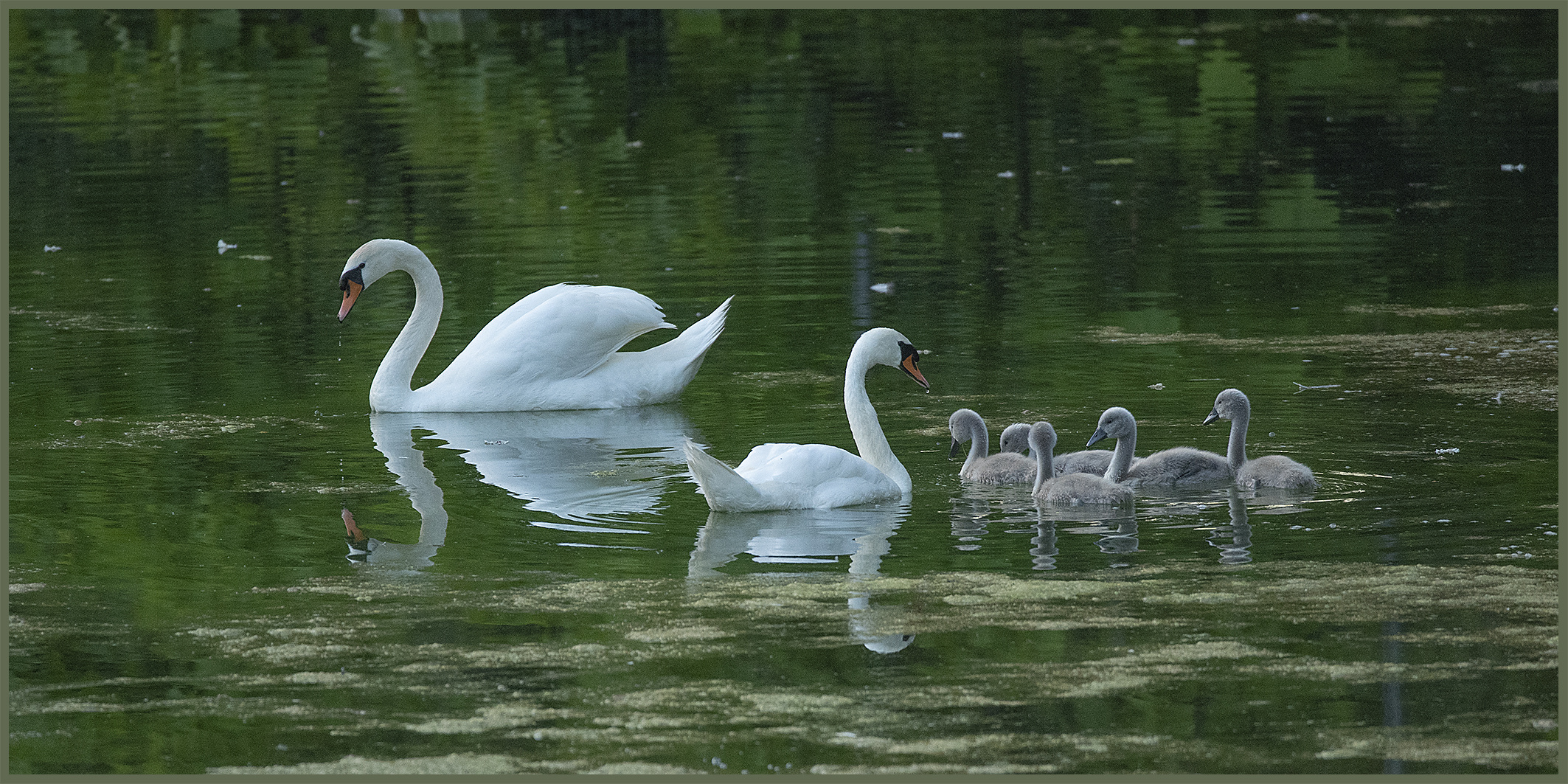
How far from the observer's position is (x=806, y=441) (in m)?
10.1

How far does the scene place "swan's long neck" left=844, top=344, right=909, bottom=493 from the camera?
901cm

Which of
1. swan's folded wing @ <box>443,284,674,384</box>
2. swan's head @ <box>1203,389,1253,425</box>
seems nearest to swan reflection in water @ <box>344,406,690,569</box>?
→ swan's folded wing @ <box>443,284,674,384</box>

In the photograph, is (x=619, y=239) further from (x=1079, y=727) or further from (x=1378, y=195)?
(x=1079, y=727)

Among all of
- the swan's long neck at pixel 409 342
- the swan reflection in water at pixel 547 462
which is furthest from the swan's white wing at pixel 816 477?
the swan's long neck at pixel 409 342

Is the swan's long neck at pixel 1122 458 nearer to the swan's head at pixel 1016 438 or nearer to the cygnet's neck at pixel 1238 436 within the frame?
the cygnet's neck at pixel 1238 436

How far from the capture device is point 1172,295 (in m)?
14.2

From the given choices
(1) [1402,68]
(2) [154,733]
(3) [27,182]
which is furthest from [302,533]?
(1) [1402,68]

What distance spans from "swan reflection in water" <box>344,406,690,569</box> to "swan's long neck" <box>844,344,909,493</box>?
940 mm

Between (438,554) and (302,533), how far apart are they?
0.76m

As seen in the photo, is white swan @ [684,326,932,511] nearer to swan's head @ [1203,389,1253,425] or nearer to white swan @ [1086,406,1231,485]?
white swan @ [1086,406,1231,485]

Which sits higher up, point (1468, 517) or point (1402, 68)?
point (1402, 68)

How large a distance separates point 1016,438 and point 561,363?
3134 mm

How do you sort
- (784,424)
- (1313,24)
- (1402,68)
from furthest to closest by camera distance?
1. (1313,24)
2. (1402,68)
3. (784,424)

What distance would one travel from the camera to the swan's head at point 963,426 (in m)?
9.40
